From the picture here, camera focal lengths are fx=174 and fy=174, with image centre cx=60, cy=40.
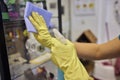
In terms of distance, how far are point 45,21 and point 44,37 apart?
0.43ft

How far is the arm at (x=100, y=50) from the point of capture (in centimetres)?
119

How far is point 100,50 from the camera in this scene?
1215 mm

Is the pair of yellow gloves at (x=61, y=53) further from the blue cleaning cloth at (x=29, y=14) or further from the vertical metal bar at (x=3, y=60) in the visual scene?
the vertical metal bar at (x=3, y=60)

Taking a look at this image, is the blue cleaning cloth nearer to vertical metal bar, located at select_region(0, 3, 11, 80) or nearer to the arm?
vertical metal bar, located at select_region(0, 3, 11, 80)


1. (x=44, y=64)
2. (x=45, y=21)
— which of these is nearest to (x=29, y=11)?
(x=45, y=21)

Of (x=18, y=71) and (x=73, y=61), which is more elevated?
(x=73, y=61)

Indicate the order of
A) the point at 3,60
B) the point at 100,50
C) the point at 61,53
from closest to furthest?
the point at 61,53
the point at 3,60
the point at 100,50

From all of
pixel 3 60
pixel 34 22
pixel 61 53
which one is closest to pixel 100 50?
pixel 61 53

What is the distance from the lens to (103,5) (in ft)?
7.57

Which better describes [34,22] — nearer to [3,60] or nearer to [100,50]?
[3,60]

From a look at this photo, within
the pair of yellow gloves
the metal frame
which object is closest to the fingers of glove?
the pair of yellow gloves

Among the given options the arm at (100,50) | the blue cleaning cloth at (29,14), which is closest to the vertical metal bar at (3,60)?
the blue cleaning cloth at (29,14)

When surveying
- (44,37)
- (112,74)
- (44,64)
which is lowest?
(112,74)

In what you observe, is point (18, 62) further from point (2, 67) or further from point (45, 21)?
point (45, 21)
